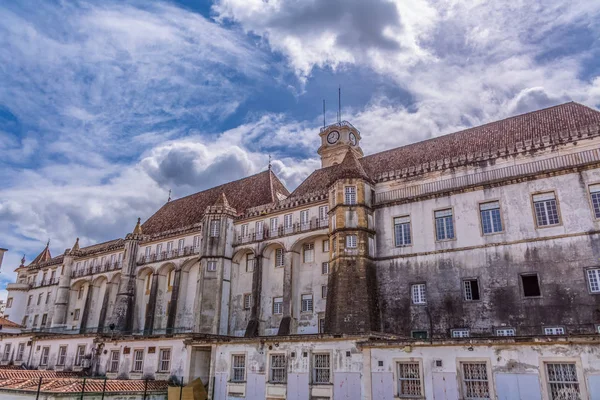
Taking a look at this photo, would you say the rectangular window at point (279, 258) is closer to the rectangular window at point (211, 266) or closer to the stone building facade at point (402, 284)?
the stone building facade at point (402, 284)

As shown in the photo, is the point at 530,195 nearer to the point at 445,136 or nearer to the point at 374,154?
the point at 445,136

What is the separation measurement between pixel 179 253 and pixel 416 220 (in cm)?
2326

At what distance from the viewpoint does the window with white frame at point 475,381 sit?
17500 mm

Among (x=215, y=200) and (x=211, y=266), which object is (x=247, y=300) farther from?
(x=215, y=200)

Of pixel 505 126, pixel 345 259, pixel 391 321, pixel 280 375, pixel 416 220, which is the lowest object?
pixel 280 375

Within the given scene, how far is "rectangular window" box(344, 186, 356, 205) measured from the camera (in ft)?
101

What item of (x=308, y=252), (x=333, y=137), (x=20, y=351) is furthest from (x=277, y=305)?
(x=20, y=351)

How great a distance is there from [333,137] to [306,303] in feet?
72.9

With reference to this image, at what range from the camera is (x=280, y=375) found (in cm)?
2284

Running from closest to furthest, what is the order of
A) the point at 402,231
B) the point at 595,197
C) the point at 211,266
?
1. the point at 595,197
2. the point at 402,231
3. the point at 211,266

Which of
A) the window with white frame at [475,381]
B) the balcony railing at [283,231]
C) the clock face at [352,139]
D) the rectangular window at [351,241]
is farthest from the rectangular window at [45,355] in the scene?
the clock face at [352,139]

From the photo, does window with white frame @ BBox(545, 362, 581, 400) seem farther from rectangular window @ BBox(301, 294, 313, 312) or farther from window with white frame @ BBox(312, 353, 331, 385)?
rectangular window @ BBox(301, 294, 313, 312)

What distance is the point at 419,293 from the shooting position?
91.2ft

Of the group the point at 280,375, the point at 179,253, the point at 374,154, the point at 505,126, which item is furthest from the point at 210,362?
the point at 505,126
